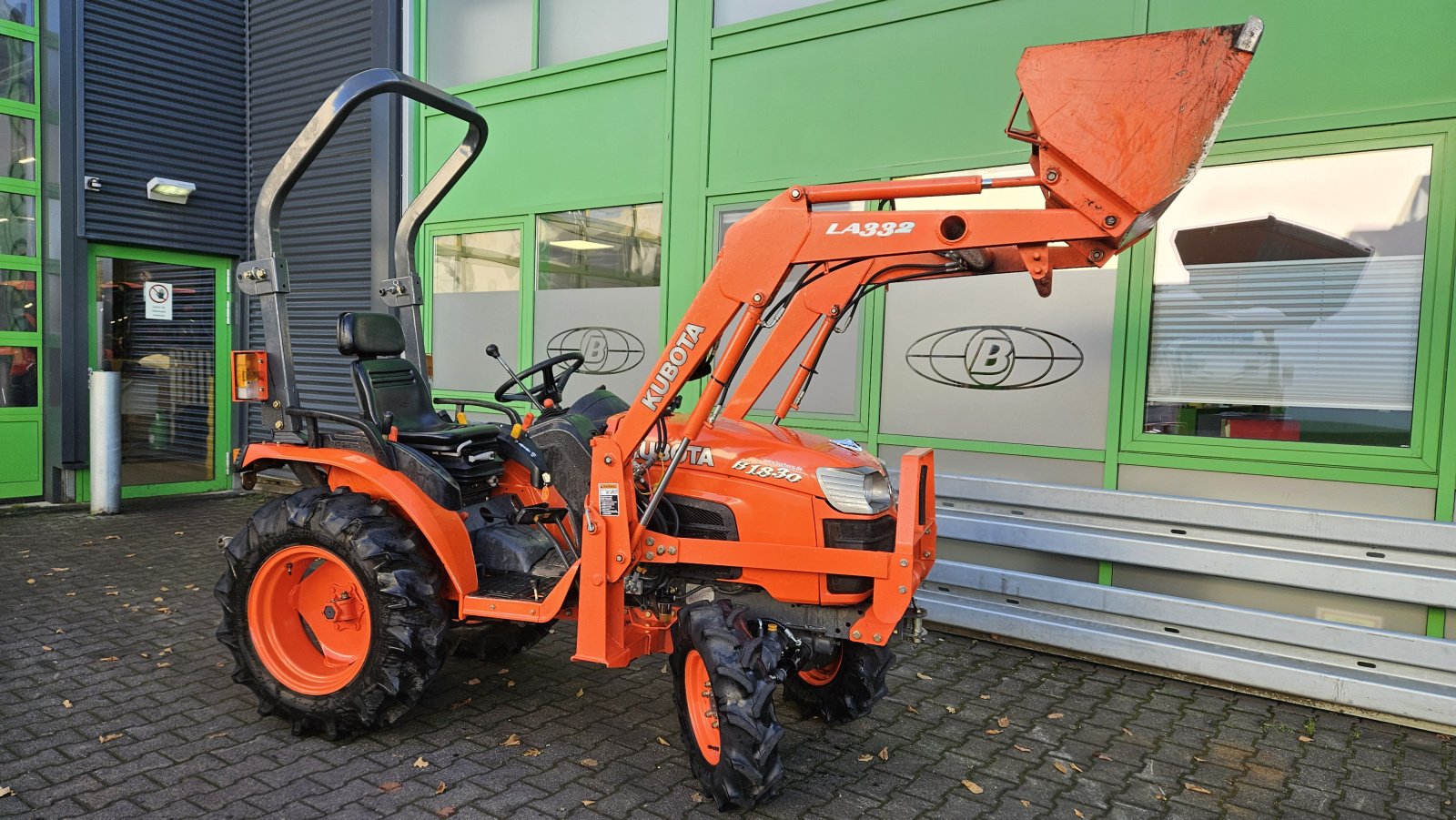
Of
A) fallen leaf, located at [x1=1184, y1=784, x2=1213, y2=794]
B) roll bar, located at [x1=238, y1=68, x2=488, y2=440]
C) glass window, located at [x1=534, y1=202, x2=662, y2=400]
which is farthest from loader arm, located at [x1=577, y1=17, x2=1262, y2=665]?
glass window, located at [x1=534, y1=202, x2=662, y2=400]

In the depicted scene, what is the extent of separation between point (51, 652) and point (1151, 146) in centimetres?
524

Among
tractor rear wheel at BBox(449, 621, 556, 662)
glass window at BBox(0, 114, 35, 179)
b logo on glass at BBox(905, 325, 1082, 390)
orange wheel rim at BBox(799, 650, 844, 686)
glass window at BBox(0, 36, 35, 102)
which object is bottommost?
tractor rear wheel at BBox(449, 621, 556, 662)

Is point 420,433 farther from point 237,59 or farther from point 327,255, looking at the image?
point 237,59

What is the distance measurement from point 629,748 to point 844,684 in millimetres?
892

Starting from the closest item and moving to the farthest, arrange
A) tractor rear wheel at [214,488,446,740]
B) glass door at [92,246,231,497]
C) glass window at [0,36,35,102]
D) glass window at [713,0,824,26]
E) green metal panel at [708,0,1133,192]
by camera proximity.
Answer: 1. tractor rear wheel at [214,488,446,740]
2. green metal panel at [708,0,1133,192]
3. glass window at [713,0,824,26]
4. glass window at [0,36,35,102]
5. glass door at [92,246,231,497]

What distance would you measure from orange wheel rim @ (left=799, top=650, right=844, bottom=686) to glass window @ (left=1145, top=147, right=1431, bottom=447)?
2.27 meters

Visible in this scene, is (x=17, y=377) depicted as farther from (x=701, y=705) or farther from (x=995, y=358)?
(x=995, y=358)

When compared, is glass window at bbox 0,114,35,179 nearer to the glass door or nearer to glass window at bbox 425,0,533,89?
the glass door

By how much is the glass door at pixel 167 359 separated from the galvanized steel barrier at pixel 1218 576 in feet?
25.3

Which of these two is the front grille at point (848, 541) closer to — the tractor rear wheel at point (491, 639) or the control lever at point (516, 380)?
the control lever at point (516, 380)

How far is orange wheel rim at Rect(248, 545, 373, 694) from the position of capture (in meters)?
3.59

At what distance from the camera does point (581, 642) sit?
10.8ft

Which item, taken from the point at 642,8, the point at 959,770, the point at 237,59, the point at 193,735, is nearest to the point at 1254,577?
the point at 959,770

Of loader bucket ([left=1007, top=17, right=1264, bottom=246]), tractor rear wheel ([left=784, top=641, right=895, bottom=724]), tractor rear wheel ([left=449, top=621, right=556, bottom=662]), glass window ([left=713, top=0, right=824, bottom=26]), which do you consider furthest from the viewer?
glass window ([left=713, top=0, right=824, bottom=26])
